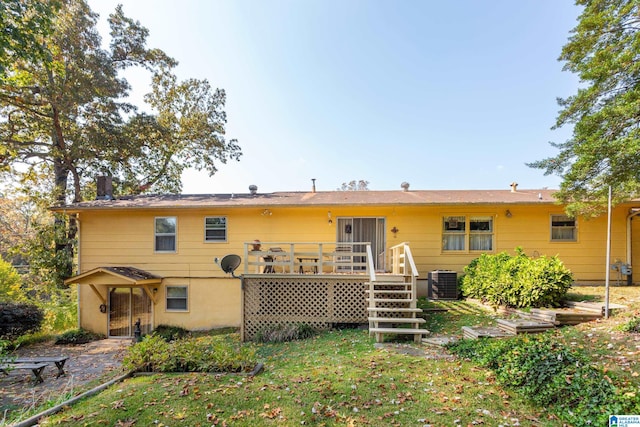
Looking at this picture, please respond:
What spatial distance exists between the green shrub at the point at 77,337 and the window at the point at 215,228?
16.4 feet

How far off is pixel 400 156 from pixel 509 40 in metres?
7.89

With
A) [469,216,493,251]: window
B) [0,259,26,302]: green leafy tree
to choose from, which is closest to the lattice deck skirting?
[469,216,493,251]: window

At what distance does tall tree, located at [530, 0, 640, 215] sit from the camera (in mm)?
5984

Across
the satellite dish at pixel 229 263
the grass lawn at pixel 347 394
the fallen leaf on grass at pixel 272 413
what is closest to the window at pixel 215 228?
the satellite dish at pixel 229 263

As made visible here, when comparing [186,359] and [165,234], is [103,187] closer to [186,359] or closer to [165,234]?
[165,234]

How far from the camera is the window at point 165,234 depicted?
10.7 meters

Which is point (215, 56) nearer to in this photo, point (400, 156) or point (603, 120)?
point (400, 156)

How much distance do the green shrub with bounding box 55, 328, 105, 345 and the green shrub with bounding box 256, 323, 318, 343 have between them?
21.5 ft

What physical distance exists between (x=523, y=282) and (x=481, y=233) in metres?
3.26

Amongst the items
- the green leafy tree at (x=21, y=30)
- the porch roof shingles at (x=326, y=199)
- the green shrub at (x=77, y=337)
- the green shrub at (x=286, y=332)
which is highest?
the green leafy tree at (x=21, y=30)

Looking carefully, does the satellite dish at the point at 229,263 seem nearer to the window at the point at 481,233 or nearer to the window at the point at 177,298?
the window at the point at 177,298

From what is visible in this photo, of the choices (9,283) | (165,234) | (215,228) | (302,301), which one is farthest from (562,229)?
(9,283)

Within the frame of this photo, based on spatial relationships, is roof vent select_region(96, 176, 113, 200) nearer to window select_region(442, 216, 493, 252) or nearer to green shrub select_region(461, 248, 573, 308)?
window select_region(442, 216, 493, 252)

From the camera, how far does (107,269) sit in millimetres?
9531
